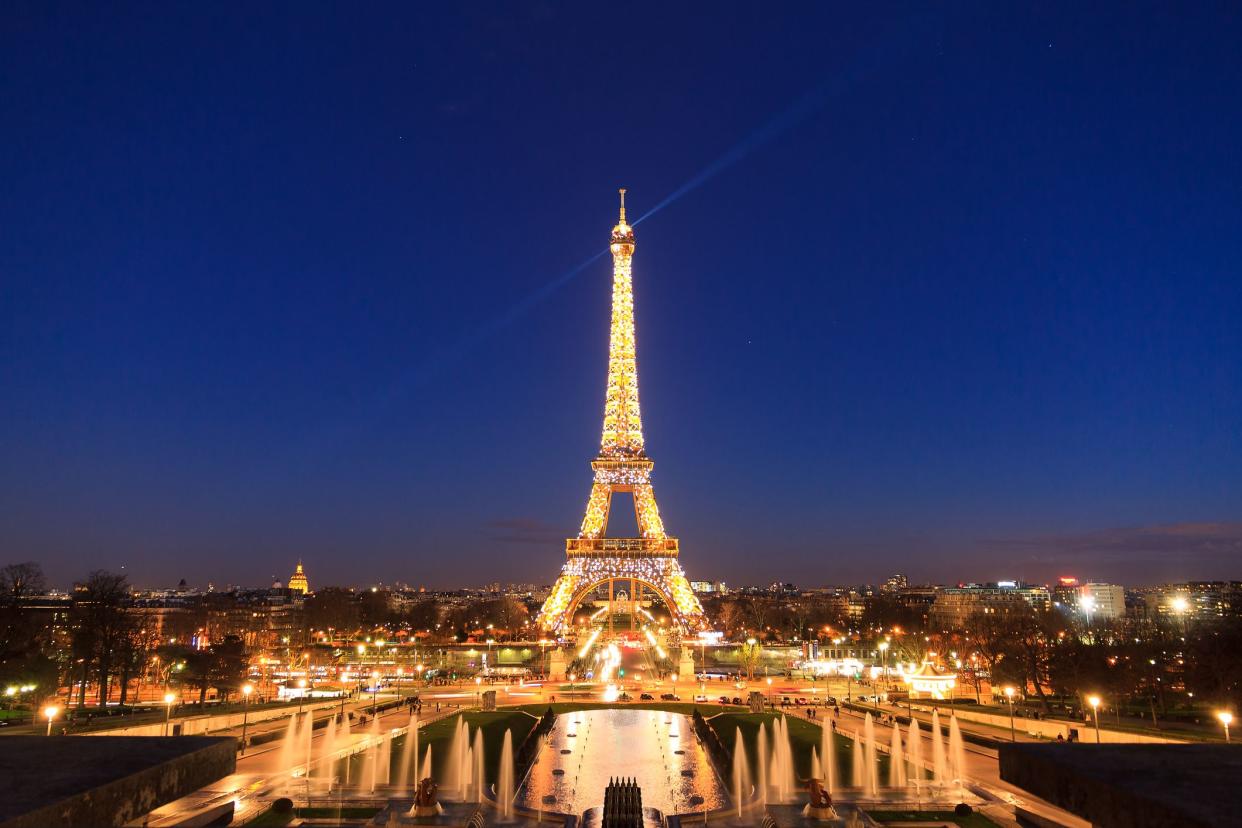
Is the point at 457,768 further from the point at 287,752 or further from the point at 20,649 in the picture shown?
the point at 20,649

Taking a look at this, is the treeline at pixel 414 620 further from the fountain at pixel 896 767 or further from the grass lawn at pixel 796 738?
the fountain at pixel 896 767

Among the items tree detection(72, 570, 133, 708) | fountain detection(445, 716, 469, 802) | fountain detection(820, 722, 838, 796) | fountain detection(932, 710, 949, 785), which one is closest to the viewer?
fountain detection(445, 716, 469, 802)

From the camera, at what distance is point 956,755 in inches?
1189

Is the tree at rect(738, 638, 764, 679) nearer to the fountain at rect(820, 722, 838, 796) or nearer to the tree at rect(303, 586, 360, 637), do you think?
the fountain at rect(820, 722, 838, 796)

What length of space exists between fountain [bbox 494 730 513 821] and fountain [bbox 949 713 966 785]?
14127 millimetres

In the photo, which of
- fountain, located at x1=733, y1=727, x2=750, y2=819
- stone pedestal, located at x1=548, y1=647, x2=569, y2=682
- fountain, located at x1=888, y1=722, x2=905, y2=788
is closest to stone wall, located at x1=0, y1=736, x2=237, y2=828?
fountain, located at x1=733, y1=727, x2=750, y2=819

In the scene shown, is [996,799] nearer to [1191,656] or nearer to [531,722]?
[531,722]

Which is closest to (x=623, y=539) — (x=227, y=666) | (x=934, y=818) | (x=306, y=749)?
(x=227, y=666)

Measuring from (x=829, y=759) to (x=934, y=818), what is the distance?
873 centimetres

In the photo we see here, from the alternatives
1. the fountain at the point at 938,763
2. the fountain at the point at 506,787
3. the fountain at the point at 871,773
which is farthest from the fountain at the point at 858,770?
the fountain at the point at 506,787

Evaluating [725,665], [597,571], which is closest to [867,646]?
[725,665]

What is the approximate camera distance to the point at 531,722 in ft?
132

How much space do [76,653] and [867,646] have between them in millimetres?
81039

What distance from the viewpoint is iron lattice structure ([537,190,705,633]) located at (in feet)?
291
